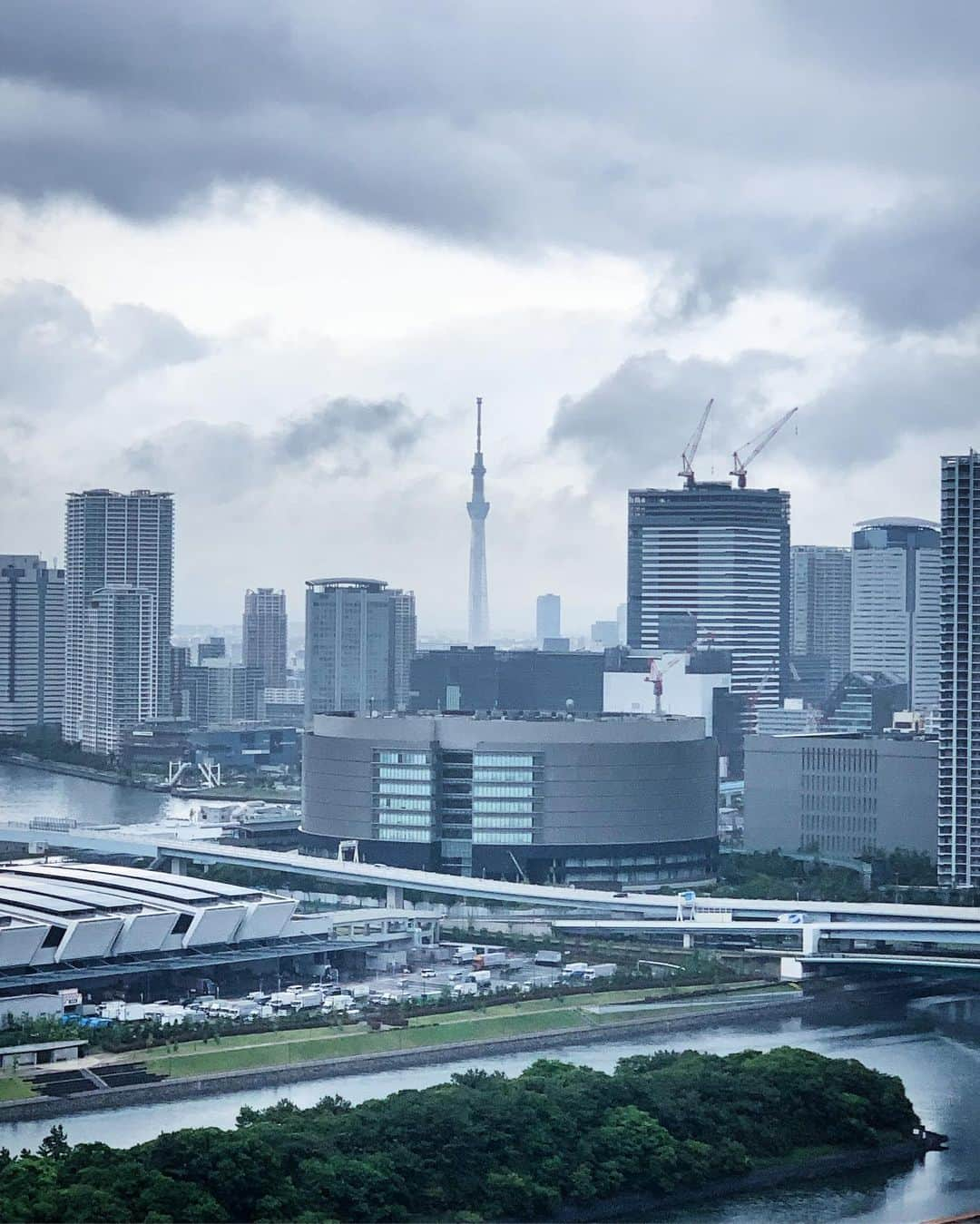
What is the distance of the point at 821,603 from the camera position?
49.2 metres

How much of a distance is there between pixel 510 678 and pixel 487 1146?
26.9 meters

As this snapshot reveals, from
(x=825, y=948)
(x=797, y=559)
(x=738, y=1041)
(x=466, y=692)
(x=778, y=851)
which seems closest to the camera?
(x=738, y=1041)

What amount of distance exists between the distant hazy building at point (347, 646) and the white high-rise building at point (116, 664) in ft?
8.58

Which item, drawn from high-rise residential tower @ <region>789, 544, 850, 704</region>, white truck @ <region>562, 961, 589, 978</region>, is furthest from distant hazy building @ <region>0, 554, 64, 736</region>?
white truck @ <region>562, 961, 589, 978</region>

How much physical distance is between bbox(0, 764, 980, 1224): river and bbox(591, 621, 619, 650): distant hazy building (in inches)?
1637

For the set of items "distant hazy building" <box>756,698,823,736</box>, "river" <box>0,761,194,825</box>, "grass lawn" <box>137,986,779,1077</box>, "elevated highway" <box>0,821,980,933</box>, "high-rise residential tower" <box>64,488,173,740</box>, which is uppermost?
"high-rise residential tower" <box>64,488,173,740</box>

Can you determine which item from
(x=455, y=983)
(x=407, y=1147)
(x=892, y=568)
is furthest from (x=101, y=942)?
(x=892, y=568)

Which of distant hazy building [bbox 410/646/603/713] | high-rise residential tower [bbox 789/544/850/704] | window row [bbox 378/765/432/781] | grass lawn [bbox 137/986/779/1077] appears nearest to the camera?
grass lawn [bbox 137/986/779/1077]

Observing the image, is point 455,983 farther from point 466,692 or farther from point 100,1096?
point 466,692

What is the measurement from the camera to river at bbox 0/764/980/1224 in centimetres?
1167

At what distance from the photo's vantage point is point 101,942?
52.0ft

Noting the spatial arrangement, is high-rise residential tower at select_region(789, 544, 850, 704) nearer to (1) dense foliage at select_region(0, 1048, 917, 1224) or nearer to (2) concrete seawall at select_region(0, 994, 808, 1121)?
(2) concrete seawall at select_region(0, 994, 808, 1121)

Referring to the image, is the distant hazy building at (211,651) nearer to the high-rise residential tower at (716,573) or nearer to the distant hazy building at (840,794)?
the high-rise residential tower at (716,573)

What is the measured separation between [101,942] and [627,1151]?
17.0ft
